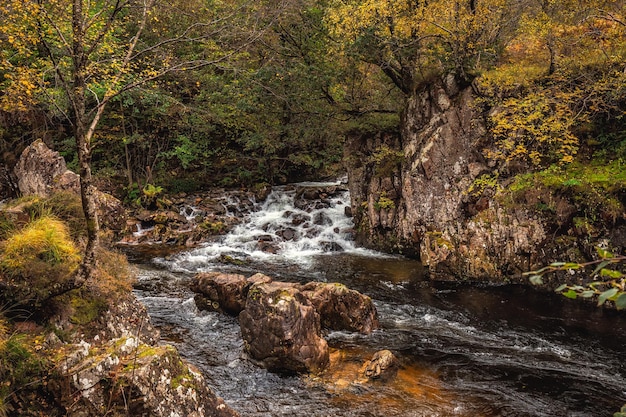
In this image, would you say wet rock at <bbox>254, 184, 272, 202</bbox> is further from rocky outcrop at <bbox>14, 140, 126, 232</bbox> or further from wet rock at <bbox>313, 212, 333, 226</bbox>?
rocky outcrop at <bbox>14, 140, 126, 232</bbox>

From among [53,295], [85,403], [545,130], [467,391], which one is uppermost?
[545,130]

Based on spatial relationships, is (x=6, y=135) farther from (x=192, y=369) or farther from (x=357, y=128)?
(x=192, y=369)

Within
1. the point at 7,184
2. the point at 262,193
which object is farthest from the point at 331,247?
the point at 7,184

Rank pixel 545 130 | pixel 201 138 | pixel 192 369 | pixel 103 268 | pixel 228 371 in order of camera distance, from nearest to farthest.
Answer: pixel 192 369 < pixel 103 268 < pixel 228 371 < pixel 545 130 < pixel 201 138

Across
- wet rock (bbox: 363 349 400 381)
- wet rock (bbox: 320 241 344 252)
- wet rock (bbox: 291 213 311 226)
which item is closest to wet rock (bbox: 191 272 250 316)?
wet rock (bbox: 363 349 400 381)

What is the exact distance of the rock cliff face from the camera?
1411cm

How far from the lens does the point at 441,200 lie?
16281 millimetres

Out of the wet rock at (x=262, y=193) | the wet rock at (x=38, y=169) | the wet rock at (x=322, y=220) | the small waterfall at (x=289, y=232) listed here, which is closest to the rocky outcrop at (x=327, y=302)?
the small waterfall at (x=289, y=232)

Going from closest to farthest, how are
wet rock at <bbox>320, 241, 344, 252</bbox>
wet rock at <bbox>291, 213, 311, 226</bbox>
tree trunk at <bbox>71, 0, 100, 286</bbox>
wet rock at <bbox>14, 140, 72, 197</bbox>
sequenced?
1. tree trunk at <bbox>71, 0, 100, 286</bbox>
2. wet rock at <bbox>14, 140, 72, 197</bbox>
3. wet rock at <bbox>320, 241, 344, 252</bbox>
4. wet rock at <bbox>291, 213, 311, 226</bbox>

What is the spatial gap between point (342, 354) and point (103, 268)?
5.60 meters

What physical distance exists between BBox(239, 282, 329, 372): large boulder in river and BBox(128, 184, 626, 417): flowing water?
0.29 metres

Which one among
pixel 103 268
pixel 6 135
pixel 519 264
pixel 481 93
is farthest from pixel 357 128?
pixel 6 135

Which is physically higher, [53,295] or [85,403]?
[53,295]

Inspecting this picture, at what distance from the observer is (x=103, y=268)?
797 cm
